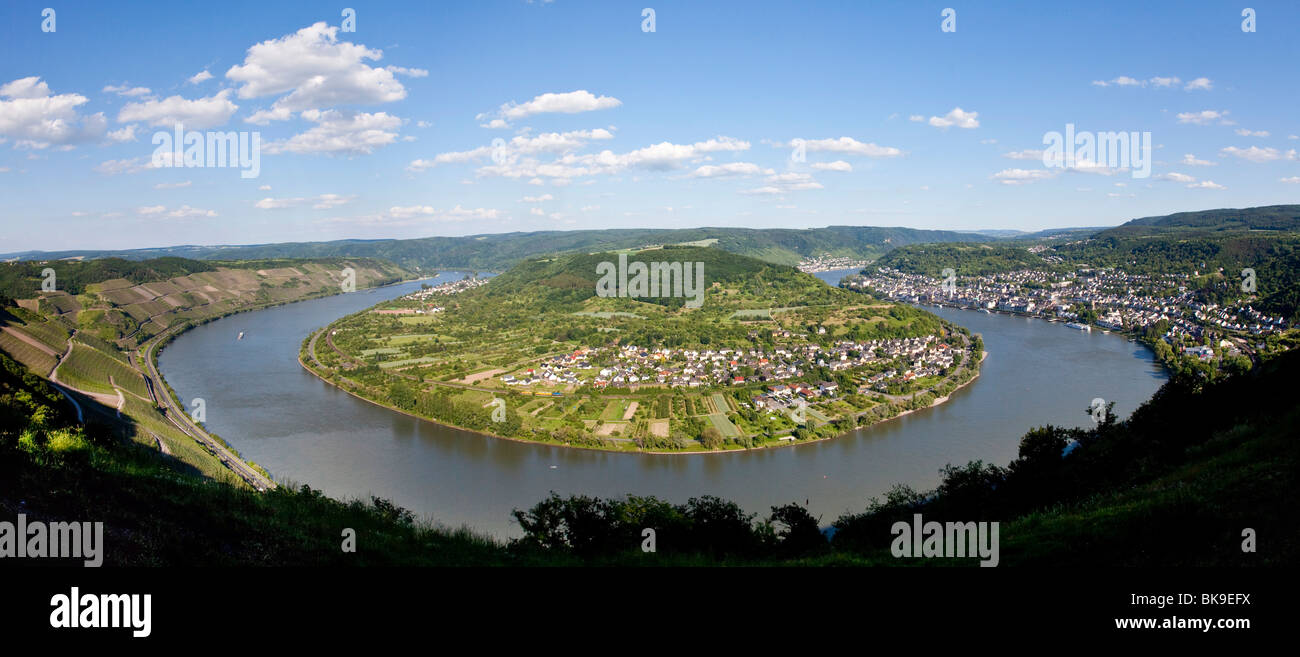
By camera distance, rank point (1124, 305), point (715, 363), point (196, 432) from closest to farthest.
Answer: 1. point (196, 432)
2. point (715, 363)
3. point (1124, 305)

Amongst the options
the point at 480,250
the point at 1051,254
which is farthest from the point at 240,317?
the point at 1051,254

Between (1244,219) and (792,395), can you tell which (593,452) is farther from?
(1244,219)

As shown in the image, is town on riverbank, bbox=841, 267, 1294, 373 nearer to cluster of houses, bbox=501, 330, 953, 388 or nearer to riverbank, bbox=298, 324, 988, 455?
riverbank, bbox=298, 324, 988, 455

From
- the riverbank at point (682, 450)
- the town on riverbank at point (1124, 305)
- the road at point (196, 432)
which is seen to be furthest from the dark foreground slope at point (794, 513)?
the town on riverbank at point (1124, 305)

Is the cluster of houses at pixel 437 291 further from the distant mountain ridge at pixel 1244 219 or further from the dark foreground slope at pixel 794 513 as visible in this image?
the distant mountain ridge at pixel 1244 219

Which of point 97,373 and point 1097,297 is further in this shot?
point 1097,297

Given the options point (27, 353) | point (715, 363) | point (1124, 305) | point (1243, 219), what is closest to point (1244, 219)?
point (1243, 219)
